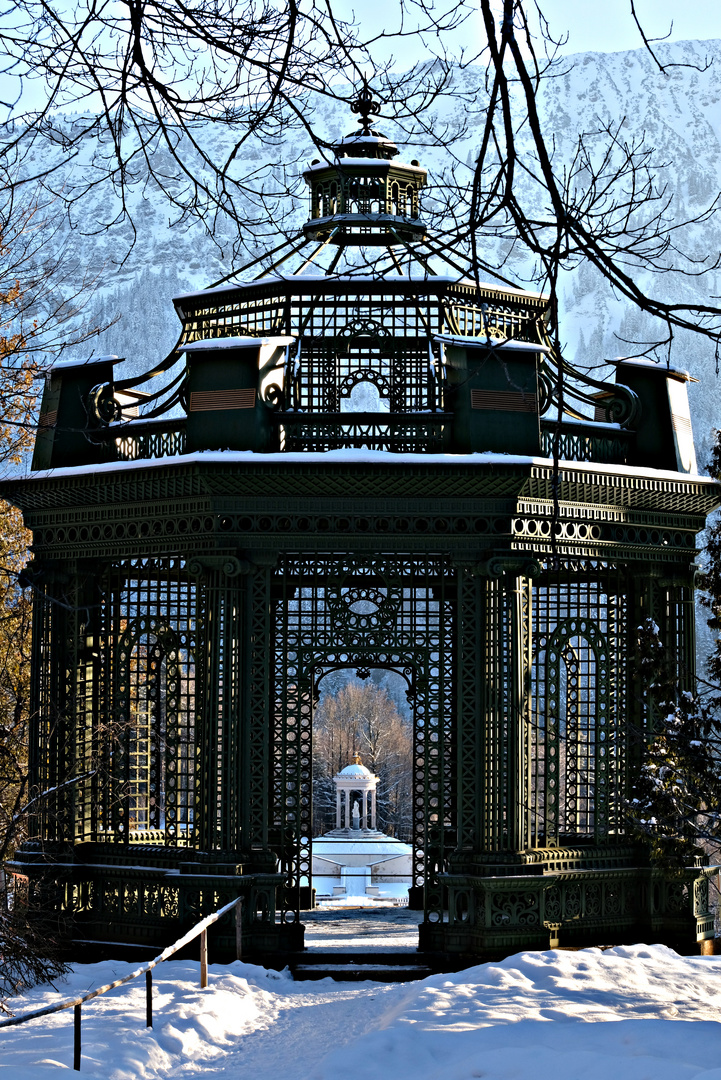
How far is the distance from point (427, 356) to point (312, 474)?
2166 mm

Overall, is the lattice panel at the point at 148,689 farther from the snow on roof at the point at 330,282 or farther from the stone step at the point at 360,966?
the snow on roof at the point at 330,282

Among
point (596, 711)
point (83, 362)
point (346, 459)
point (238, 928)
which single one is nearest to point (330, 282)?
point (346, 459)

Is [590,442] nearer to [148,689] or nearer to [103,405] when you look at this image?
[103,405]

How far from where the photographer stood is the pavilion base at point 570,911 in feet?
36.6

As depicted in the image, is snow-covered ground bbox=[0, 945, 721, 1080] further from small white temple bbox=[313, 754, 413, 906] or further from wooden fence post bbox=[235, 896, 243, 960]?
small white temple bbox=[313, 754, 413, 906]

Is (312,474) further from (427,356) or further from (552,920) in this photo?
(552,920)

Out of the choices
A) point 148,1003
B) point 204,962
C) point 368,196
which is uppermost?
point 368,196

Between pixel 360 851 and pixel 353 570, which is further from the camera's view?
pixel 360 851

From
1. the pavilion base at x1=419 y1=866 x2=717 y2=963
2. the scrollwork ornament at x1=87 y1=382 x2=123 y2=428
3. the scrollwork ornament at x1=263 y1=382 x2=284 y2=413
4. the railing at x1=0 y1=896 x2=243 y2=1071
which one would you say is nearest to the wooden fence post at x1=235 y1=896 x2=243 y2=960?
the railing at x1=0 y1=896 x2=243 y2=1071

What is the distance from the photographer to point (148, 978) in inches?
337

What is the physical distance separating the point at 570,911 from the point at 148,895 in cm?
373

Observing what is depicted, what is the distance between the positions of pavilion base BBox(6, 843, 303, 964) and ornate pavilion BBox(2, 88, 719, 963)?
0.03 meters

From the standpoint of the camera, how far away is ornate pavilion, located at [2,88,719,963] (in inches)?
446

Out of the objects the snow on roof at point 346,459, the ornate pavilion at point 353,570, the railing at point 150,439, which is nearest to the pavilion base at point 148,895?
the ornate pavilion at point 353,570
